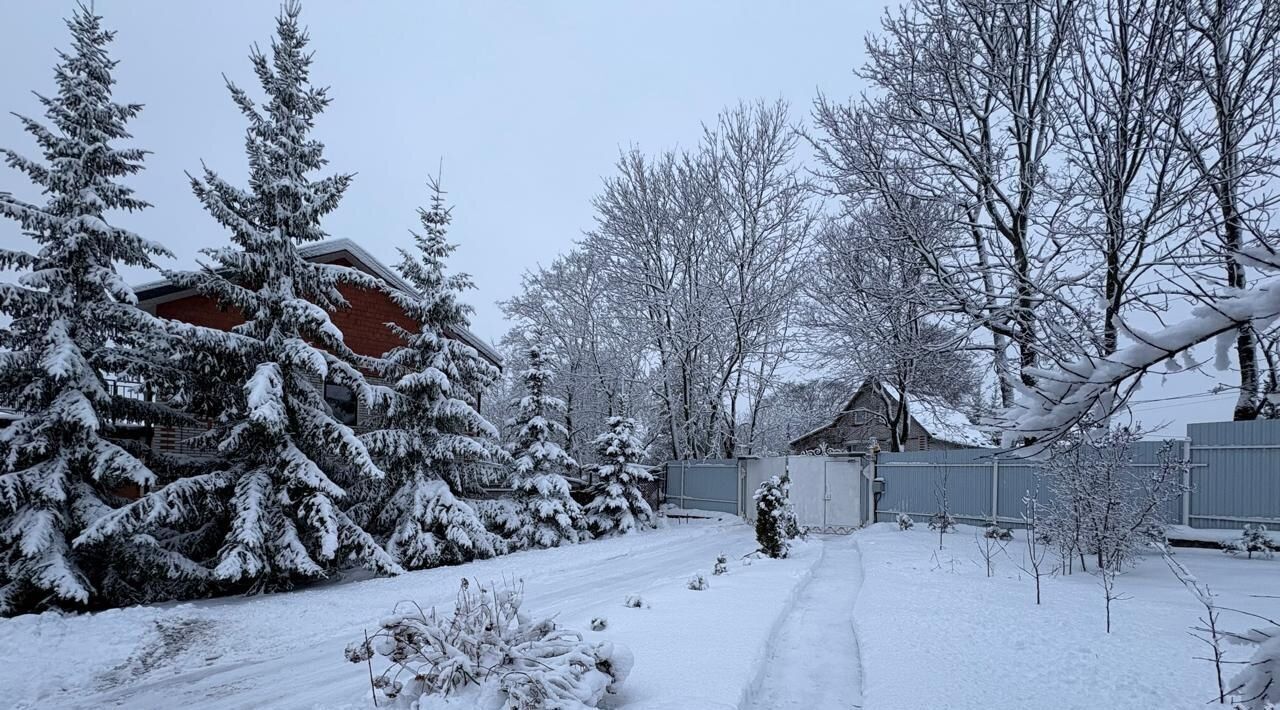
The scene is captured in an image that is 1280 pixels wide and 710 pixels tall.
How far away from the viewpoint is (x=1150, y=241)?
29.1ft

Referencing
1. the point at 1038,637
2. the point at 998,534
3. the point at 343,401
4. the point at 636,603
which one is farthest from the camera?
the point at 343,401

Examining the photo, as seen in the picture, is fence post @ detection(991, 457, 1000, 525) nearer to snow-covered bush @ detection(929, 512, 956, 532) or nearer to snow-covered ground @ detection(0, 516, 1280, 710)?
snow-covered bush @ detection(929, 512, 956, 532)

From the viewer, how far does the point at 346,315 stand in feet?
50.7

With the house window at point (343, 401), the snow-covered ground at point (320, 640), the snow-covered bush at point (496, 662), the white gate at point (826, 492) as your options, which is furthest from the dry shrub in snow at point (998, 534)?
the house window at point (343, 401)

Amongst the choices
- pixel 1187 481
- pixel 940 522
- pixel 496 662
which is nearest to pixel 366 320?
pixel 496 662

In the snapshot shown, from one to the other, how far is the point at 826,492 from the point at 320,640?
13515 mm

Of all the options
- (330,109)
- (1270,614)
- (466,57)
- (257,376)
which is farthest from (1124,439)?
(466,57)

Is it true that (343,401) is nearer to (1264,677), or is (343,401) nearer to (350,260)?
(350,260)

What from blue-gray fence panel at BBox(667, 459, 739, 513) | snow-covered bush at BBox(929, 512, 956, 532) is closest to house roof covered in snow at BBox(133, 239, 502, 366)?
blue-gray fence panel at BBox(667, 459, 739, 513)

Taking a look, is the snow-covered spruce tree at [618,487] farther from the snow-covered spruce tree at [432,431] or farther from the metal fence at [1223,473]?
the metal fence at [1223,473]

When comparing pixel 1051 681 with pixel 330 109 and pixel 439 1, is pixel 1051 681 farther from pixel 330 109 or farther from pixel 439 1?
pixel 439 1

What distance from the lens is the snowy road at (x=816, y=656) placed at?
4.79 meters

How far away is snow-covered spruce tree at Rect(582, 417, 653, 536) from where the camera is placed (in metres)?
18.5

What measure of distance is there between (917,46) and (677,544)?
37.1ft
